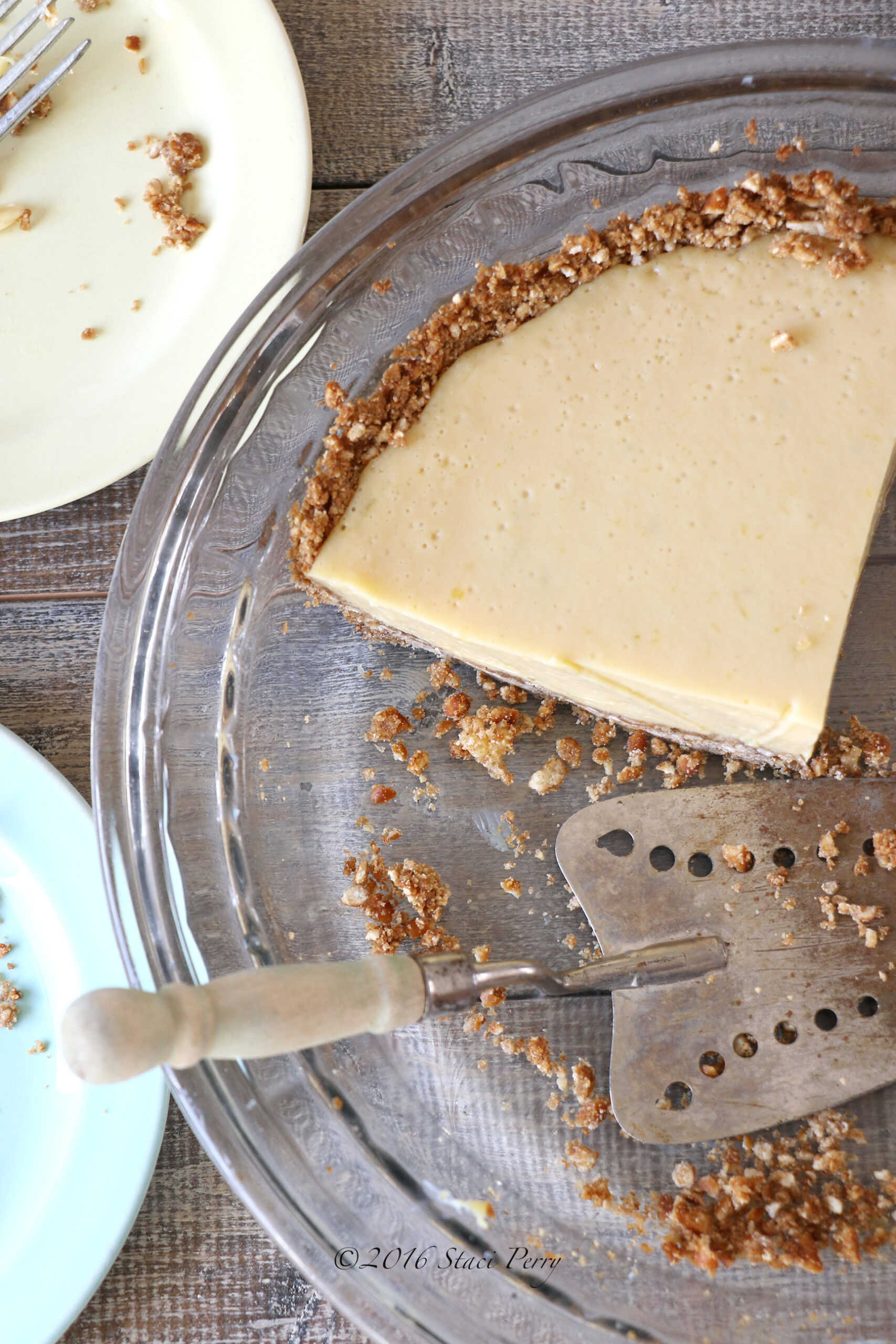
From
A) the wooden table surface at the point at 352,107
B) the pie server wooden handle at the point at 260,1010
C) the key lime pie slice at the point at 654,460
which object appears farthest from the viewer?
the wooden table surface at the point at 352,107

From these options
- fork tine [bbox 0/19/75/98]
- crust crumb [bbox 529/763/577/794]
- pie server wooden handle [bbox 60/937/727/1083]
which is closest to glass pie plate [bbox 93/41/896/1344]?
crust crumb [bbox 529/763/577/794]

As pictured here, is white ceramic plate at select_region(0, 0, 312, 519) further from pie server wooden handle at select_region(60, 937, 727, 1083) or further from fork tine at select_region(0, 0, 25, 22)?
pie server wooden handle at select_region(60, 937, 727, 1083)

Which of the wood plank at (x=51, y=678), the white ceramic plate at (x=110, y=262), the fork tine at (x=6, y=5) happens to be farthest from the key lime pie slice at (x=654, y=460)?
the fork tine at (x=6, y=5)

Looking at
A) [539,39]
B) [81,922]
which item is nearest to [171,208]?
[539,39]

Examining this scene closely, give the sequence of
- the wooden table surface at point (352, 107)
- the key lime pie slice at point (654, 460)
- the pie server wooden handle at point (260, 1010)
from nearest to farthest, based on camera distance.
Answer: the pie server wooden handle at point (260, 1010), the key lime pie slice at point (654, 460), the wooden table surface at point (352, 107)

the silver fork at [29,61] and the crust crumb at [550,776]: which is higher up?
the silver fork at [29,61]

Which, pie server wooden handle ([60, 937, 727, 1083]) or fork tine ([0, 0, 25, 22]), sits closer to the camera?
pie server wooden handle ([60, 937, 727, 1083])

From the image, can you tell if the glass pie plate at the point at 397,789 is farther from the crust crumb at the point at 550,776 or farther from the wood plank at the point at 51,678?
the wood plank at the point at 51,678

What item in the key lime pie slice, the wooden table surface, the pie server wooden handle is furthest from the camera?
the wooden table surface
